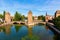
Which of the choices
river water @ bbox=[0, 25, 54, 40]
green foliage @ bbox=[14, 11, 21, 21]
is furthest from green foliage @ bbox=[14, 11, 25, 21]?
river water @ bbox=[0, 25, 54, 40]

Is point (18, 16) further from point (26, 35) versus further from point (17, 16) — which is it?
point (26, 35)

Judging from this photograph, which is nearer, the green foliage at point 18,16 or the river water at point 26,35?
the river water at point 26,35

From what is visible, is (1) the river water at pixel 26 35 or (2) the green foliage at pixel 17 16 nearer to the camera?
(1) the river water at pixel 26 35

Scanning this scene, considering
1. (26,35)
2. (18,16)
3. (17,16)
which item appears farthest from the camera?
(18,16)

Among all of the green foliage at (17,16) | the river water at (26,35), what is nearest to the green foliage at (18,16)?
the green foliage at (17,16)

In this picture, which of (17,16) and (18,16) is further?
(18,16)

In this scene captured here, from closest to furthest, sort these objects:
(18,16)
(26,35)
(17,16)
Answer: (26,35) < (17,16) < (18,16)

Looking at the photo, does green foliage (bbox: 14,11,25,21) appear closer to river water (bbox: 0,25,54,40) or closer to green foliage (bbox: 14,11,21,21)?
green foliage (bbox: 14,11,21,21)

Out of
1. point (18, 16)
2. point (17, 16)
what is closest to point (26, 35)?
point (17, 16)

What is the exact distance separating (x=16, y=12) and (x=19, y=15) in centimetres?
271

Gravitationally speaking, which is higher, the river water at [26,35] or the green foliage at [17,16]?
the green foliage at [17,16]

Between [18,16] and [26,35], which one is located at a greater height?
[18,16]

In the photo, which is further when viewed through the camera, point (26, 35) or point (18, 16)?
point (18, 16)

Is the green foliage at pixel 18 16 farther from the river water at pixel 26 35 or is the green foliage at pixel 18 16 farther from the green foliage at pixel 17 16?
the river water at pixel 26 35
